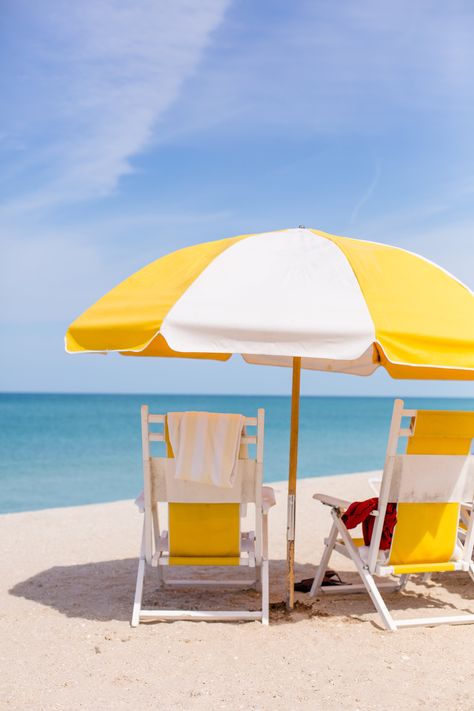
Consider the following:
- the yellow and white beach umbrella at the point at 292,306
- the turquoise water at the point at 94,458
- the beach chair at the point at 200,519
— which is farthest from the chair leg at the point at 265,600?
the turquoise water at the point at 94,458

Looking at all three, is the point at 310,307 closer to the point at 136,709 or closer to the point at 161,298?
the point at 161,298

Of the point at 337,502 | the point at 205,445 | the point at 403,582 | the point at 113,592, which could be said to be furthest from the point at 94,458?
the point at 205,445

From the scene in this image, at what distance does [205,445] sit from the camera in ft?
12.6

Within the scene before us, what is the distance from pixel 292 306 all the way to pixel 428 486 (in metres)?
1.27

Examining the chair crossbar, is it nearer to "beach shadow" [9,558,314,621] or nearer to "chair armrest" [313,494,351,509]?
"beach shadow" [9,558,314,621]

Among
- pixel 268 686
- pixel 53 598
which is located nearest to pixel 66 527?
pixel 53 598

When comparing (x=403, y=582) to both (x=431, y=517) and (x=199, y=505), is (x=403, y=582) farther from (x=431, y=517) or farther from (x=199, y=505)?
(x=199, y=505)

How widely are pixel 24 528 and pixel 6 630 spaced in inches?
119

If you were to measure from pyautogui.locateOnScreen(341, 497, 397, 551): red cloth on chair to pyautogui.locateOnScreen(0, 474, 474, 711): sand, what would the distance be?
45cm

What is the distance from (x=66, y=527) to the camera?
6852mm

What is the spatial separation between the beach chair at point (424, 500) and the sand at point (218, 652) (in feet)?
1.03

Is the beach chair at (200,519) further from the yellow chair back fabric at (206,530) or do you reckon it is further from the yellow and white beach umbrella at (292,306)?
the yellow and white beach umbrella at (292,306)

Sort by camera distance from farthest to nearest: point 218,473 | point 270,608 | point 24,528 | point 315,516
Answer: point 315,516 < point 24,528 < point 270,608 < point 218,473

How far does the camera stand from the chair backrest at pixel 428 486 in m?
3.84
